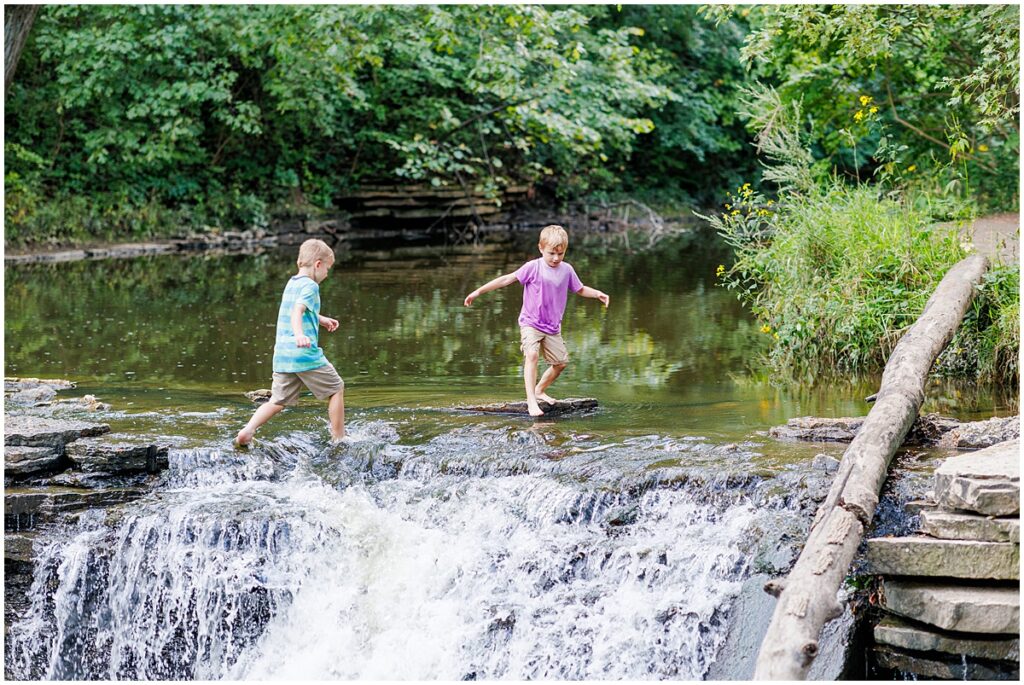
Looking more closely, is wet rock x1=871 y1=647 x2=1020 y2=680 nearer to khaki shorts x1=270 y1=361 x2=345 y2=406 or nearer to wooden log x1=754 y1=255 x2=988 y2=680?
wooden log x1=754 y1=255 x2=988 y2=680

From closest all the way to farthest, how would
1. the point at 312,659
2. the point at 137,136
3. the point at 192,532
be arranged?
the point at 312,659, the point at 192,532, the point at 137,136

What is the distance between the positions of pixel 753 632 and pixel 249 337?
832cm

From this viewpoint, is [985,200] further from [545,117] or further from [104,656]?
[104,656]

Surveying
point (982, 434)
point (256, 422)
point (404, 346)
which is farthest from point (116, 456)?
point (404, 346)

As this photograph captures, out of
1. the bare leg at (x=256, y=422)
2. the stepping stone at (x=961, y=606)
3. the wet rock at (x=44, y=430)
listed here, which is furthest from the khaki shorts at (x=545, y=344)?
the stepping stone at (x=961, y=606)

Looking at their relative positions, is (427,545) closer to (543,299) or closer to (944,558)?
(543,299)

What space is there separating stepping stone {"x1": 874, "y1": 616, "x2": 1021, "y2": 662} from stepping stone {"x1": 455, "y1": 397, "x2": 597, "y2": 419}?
337 centimetres

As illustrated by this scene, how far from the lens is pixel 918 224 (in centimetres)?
1030

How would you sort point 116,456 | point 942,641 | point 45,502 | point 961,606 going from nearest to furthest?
point 961,606 → point 942,641 → point 45,502 → point 116,456

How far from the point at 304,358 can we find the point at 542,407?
178cm

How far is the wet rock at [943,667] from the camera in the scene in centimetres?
501

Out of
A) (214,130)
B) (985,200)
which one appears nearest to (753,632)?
(985,200)

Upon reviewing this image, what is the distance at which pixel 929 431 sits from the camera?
7141mm

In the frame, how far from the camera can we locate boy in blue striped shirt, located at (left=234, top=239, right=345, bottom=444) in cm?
723
